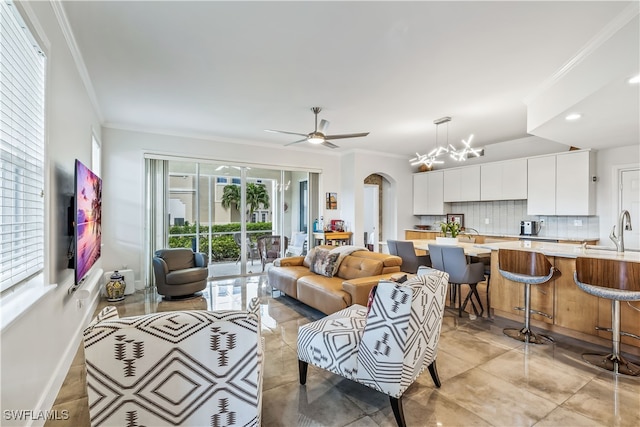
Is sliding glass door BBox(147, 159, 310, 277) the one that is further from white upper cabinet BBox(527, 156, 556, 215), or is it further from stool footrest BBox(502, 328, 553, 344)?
white upper cabinet BBox(527, 156, 556, 215)

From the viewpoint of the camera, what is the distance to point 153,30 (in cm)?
251

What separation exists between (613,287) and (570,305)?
0.68m

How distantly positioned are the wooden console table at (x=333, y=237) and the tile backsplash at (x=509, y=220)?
2290 mm

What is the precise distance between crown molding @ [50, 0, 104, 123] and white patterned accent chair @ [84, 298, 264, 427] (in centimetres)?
232

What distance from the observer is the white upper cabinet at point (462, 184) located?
6.79m

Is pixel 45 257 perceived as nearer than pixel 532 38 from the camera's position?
Yes

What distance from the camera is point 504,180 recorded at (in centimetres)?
627

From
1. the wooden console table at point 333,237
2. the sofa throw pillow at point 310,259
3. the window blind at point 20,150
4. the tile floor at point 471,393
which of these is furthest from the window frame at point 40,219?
the wooden console table at point 333,237

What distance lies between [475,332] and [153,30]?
14.1 feet

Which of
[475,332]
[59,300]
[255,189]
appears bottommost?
[475,332]

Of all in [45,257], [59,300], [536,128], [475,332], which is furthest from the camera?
[536,128]

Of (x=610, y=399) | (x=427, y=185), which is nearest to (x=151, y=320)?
(x=610, y=399)

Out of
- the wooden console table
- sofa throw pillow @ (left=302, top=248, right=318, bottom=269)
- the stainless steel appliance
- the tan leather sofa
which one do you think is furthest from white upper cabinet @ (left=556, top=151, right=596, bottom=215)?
sofa throw pillow @ (left=302, top=248, right=318, bottom=269)

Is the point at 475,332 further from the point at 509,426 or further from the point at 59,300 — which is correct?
the point at 59,300
